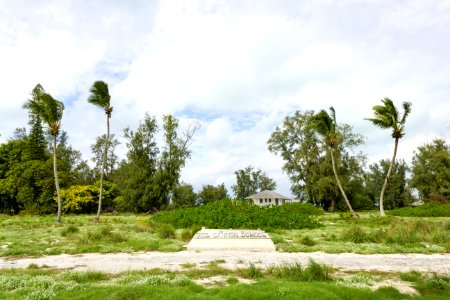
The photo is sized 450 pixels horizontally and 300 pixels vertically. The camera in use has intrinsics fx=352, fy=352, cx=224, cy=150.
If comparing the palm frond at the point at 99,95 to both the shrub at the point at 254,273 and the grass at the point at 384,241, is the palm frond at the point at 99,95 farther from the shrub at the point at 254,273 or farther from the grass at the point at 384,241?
the shrub at the point at 254,273

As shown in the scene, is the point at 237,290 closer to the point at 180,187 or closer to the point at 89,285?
the point at 89,285

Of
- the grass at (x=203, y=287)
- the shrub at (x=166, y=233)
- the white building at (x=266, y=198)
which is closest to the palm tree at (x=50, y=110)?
the shrub at (x=166, y=233)

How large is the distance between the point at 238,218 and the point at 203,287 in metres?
12.5

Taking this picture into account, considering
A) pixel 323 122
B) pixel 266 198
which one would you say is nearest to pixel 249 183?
pixel 266 198

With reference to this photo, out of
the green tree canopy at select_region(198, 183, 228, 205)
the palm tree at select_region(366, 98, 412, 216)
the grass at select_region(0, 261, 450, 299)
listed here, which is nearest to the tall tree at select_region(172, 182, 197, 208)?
the green tree canopy at select_region(198, 183, 228, 205)

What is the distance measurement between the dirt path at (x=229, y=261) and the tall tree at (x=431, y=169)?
39623mm

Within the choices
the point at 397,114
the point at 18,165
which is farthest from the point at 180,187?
the point at 397,114

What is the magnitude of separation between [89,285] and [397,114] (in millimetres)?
26007

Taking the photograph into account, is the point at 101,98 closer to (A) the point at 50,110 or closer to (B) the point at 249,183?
(A) the point at 50,110

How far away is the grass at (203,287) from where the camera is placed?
6.04 metres

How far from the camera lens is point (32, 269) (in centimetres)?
883

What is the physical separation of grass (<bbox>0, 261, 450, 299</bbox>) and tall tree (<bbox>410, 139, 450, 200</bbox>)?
42981 millimetres

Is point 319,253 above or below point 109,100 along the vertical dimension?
below

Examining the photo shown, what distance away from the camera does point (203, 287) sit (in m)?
6.80
